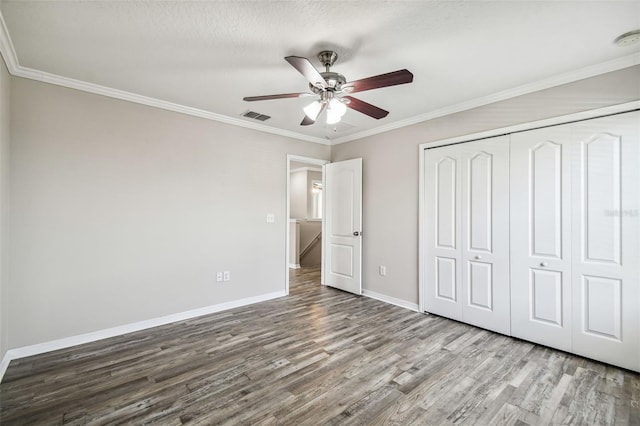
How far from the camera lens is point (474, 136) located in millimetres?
3213

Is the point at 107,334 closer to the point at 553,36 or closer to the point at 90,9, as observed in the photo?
the point at 90,9

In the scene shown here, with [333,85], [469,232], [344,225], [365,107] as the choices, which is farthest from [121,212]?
[469,232]

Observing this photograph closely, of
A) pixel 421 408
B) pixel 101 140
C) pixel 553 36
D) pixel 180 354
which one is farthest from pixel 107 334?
pixel 553 36

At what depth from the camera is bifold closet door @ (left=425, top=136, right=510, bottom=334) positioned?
3.03m

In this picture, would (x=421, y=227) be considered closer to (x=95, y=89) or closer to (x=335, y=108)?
(x=335, y=108)

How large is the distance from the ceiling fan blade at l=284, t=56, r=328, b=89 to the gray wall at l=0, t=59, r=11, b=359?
2381 mm

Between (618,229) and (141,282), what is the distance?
464cm

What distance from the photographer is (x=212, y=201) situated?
368 cm

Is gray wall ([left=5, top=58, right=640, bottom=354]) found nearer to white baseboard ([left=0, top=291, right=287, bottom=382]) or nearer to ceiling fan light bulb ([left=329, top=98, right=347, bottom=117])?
white baseboard ([left=0, top=291, right=287, bottom=382])

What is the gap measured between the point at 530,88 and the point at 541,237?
4.88 feet

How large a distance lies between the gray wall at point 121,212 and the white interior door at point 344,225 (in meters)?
1.23

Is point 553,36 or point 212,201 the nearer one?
point 553,36

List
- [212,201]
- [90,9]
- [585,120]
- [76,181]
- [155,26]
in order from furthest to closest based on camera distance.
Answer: [212,201] < [76,181] < [585,120] < [155,26] < [90,9]

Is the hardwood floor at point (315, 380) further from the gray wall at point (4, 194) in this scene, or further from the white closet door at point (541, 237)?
the gray wall at point (4, 194)
